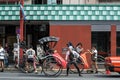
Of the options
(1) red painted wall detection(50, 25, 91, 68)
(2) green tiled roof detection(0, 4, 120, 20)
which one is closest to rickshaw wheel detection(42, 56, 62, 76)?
(1) red painted wall detection(50, 25, 91, 68)

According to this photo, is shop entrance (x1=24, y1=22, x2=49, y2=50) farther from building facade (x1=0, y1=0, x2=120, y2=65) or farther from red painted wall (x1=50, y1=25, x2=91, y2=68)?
red painted wall (x1=50, y1=25, x2=91, y2=68)

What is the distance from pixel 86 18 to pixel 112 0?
3.73 m

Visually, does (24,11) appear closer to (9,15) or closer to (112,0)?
(9,15)

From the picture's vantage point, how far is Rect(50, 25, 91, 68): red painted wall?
32.2 meters

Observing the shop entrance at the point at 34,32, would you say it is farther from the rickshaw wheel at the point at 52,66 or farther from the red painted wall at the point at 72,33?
the rickshaw wheel at the point at 52,66

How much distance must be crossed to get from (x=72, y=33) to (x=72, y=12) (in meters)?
1.54

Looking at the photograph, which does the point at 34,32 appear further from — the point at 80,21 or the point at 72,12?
the point at 80,21

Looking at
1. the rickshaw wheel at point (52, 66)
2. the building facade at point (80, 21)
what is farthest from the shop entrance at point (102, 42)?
the rickshaw wheel at point (52, 66)

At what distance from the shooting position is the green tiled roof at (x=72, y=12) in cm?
3225

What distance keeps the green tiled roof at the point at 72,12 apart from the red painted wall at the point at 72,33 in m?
0.66

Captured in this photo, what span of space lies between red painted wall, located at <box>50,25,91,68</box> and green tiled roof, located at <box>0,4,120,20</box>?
26.0 inches

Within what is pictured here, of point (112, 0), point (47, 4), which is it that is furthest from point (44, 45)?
point (112, 0)

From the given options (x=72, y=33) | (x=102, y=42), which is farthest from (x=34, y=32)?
(x=102, y=42)

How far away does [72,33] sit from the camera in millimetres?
32344
